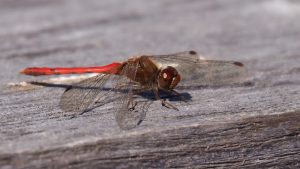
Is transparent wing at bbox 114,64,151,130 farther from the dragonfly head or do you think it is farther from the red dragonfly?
the dragonfly head

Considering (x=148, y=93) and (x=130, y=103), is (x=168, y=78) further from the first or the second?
(x=130, y=103)

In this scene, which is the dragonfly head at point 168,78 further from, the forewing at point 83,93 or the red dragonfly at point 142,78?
the forewing at point 83,93

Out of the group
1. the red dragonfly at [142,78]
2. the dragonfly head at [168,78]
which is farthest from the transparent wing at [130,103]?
the dragonfly head at [168,78]

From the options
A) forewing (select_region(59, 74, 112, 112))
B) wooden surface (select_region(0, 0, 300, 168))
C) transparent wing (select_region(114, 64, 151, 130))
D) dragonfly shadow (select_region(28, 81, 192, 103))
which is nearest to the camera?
wooden surface (select_region(0, 0, 300, 168))

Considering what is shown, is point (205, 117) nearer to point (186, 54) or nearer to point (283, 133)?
point (283, 133)

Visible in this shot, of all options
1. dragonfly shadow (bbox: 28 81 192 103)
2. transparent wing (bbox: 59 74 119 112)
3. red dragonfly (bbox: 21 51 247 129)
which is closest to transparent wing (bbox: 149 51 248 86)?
red dragonfly (bbox: 21 51 247 129)

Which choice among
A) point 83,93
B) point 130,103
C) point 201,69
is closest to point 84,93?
point 83,93
